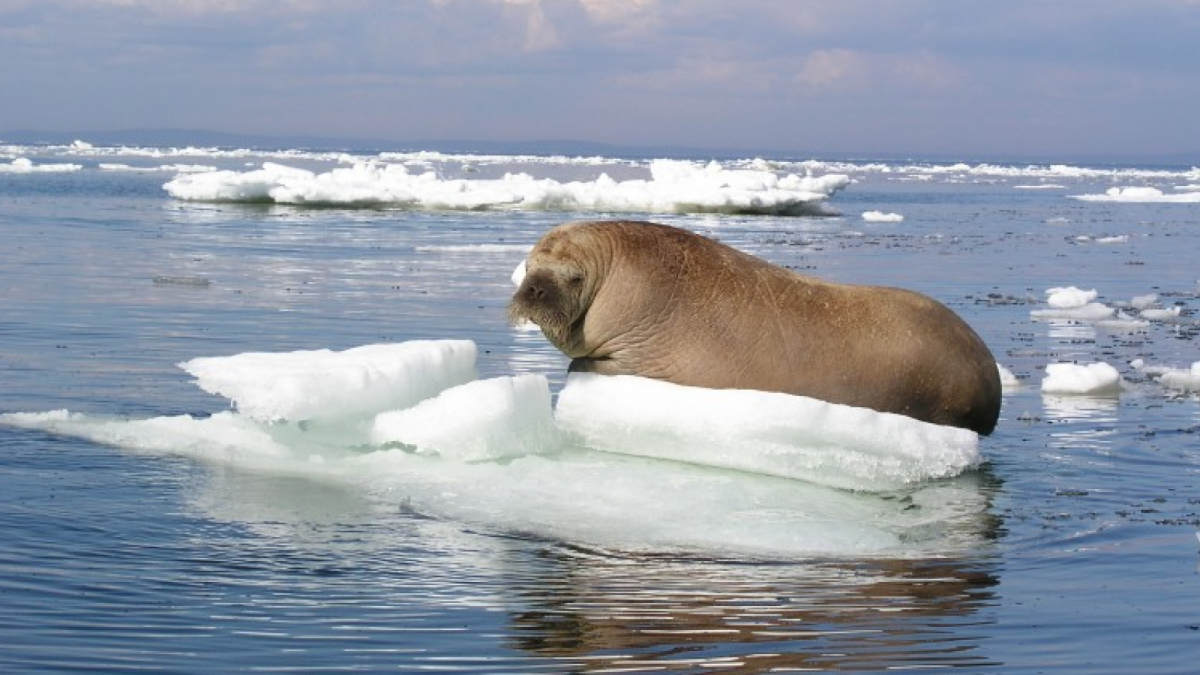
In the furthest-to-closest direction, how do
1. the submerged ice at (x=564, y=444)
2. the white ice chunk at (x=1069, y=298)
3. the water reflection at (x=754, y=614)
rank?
the white ice chunk at (x=1069, y=298) < the submerged ice at (x=564, y=444) < the water reflection at (x=754, y=614)

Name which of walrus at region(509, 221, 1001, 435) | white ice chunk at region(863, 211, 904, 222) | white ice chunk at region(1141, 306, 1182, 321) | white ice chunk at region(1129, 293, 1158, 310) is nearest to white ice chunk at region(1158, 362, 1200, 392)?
walrus at region(509, 221, 1001, 435)

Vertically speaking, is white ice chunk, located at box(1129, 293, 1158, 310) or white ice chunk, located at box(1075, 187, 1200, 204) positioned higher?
white ice chunk, located at box(1075, 187, 1200, 204)

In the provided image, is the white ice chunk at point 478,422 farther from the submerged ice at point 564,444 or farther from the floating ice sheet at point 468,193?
the floating ice sheet at point 468,193

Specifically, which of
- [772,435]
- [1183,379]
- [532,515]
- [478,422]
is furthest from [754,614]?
[1183,379]

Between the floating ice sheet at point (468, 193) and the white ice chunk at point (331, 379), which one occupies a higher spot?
the floating ice sheet at point (468, 193)

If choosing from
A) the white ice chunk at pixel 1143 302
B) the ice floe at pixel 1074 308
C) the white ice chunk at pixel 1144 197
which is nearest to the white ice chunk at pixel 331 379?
the ice floe at pixel 1074 308

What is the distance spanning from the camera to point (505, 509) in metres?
6.51

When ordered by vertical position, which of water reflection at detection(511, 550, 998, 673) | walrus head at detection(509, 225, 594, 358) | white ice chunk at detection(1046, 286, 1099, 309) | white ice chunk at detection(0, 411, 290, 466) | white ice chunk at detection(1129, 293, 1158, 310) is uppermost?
walrus head at detection(509, 225, 594, 358)

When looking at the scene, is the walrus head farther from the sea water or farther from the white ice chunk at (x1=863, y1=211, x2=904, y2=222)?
the white ice chunk at (x1=863, y1=211, x2=904, y2=222)

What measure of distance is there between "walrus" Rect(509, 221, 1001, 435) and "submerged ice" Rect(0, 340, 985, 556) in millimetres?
333

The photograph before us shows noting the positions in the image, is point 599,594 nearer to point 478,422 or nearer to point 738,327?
point 478,422

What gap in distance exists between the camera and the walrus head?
7918 millimetres

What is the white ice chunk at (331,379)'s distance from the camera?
7.41 meters

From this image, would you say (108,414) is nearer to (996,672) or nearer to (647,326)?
(647,326)
